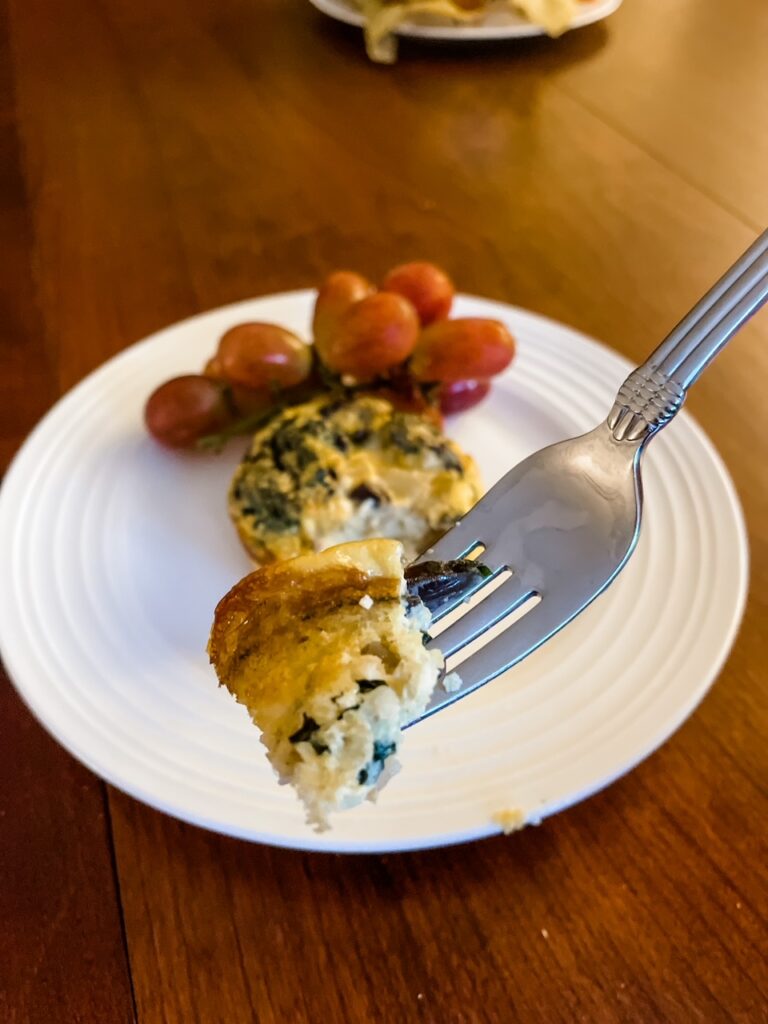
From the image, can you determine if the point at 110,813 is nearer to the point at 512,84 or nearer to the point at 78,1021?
the point at 78,1021

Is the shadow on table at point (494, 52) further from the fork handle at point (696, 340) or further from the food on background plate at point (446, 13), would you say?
the fork handle at point (696, 340)

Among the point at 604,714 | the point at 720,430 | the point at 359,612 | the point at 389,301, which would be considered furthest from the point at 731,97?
the point at 359,612

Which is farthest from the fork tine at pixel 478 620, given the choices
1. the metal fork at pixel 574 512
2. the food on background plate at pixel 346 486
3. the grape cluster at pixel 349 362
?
the grape cluster at pixel 349 362

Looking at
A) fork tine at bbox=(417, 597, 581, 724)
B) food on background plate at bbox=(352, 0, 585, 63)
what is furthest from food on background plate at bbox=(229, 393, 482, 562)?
food on background plate at bbox=(352, 0, 585, 63)

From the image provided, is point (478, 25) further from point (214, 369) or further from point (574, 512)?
point (574, 512)

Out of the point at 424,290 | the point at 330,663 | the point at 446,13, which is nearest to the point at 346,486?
the point at 424,290

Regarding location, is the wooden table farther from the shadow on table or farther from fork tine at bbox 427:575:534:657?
fork tine at bbox 427:575:534:657
